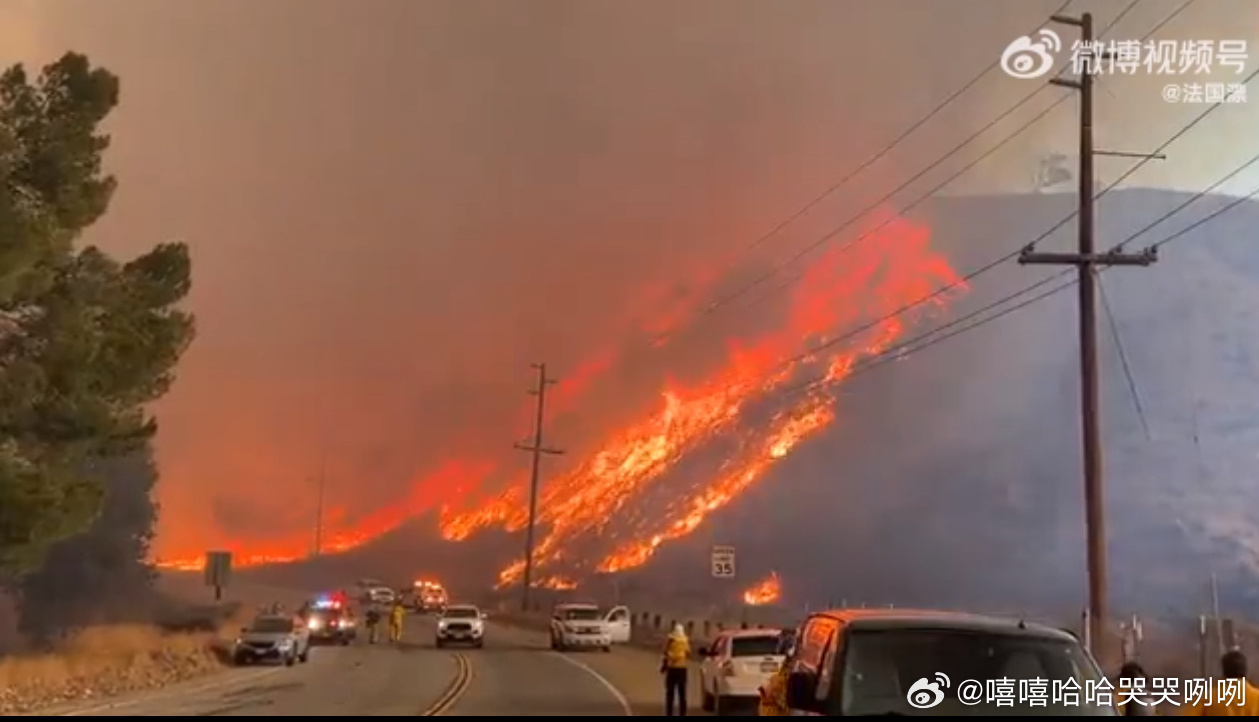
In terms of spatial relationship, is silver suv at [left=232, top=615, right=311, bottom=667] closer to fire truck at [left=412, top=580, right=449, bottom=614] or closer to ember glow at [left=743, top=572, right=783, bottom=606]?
fire truck at [left=412, top=580, right=449, bottom=614]

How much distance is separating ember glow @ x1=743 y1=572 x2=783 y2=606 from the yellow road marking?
55.3 m

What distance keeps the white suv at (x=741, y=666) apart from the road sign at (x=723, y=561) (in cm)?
1181

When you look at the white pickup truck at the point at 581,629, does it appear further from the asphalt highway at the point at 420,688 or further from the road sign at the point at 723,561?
the road sign at the point at 723,561

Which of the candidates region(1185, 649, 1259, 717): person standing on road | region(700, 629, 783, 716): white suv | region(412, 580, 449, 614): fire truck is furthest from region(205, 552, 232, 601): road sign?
region(412, 580, 449, 614): fire truck

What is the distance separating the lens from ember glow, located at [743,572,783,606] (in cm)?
9325

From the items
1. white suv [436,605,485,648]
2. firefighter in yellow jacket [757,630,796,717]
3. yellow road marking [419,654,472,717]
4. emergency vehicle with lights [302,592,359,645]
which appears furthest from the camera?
emergency vehicle with lights [302,592,359,645]

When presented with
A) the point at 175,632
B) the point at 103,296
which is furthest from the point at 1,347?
the point at 175,632

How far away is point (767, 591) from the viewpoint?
95.6 metres

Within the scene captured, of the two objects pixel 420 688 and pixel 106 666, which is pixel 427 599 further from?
pixel 420 688

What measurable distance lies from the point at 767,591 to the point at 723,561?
200 feet

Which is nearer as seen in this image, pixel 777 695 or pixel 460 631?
pixel 777 695

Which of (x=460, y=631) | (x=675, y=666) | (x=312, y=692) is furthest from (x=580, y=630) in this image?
(x=675, y=666)

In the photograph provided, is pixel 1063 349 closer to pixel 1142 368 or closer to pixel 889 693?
pixel 1142 368

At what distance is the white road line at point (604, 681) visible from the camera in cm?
2420
